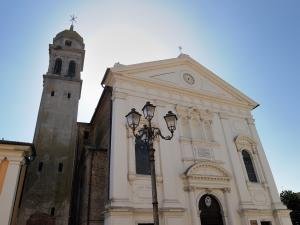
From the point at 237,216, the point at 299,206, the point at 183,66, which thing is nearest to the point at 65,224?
the point at 237,216

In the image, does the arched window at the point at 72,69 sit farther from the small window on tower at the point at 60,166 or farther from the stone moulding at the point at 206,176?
the stone moulding at the point at 206,176

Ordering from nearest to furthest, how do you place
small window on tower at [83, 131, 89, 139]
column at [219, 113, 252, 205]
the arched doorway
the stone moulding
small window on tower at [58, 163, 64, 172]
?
the arched doorway < the stone moulding < column at [219, 113, 252, 205] < small window on tower at [58, 163, 64, 172] < small window on tower at [83, 131, 89, 139]

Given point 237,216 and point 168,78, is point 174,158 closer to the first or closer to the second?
point 237,216

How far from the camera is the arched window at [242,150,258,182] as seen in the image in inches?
627

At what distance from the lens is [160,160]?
13.2 meters

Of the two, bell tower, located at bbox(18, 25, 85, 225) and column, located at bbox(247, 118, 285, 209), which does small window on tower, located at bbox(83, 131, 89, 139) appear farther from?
column, located at bbox(247, 118, 285, 209)

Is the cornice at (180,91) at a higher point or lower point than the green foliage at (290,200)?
higher

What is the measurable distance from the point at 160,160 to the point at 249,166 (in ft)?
21.2

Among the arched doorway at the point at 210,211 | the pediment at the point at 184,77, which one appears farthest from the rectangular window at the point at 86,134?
the arched doorway at the point at 210,211

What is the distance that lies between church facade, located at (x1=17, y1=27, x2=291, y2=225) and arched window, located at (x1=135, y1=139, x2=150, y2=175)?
0.05 metres

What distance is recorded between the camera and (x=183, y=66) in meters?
18.0

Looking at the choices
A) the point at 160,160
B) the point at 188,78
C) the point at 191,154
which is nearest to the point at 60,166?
the point at 160,160

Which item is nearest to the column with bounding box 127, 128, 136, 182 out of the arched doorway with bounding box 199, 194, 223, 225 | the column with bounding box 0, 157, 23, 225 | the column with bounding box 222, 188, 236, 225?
the arched doorway with bounding box 199, 194, 223, 225

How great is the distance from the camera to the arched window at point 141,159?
12742 millimetres
